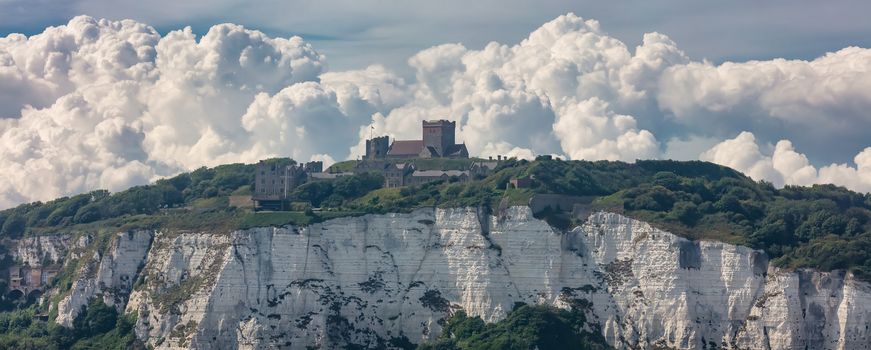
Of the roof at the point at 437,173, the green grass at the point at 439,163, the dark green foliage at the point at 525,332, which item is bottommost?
the dark green foliage at the point at 525,332

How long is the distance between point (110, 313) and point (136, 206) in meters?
19.7

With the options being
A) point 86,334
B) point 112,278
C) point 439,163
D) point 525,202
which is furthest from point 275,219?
point 439,163

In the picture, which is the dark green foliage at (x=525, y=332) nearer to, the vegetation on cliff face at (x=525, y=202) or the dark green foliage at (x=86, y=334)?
the vegetation on cliff face at (x=525, y=202)

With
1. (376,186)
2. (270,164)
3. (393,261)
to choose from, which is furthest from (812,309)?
(270,164)

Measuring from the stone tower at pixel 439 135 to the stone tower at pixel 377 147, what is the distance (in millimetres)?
4457

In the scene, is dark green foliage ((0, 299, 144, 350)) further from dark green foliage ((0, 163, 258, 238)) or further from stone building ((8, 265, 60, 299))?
dark green foliage ((0, 163, 258, 238))

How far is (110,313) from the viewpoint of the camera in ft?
468

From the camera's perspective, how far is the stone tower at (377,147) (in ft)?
571

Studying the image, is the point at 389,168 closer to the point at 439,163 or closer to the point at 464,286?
the point at 439,163

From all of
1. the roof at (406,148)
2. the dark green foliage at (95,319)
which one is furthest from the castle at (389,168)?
the dark green foliage at (95,319)

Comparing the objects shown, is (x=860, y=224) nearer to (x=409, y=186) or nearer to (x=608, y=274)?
(x=608, y=274)

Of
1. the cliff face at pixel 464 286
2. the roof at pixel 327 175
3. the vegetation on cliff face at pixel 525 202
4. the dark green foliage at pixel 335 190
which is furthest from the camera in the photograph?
the roof at pixel 327 175

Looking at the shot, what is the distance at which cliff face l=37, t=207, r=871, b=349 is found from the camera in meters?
130

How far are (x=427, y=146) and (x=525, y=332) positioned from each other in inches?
1801
